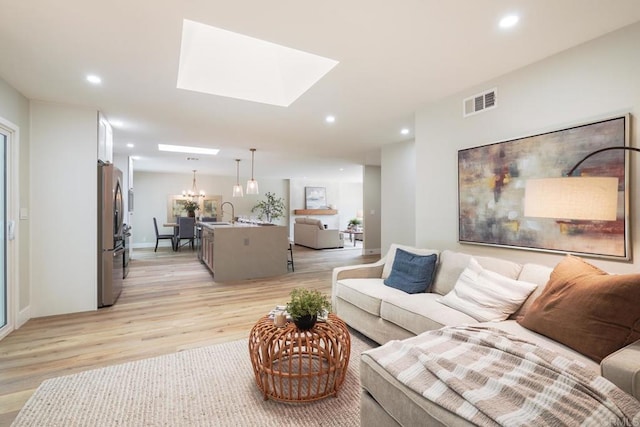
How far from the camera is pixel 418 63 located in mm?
2645

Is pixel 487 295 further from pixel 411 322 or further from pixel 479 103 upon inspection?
pixel 479 103

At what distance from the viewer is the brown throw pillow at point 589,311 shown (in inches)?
59.9

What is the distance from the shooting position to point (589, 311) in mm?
1633

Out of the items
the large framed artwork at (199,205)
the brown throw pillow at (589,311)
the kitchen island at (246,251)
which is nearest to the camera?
the brown throw pillow at (589,311)

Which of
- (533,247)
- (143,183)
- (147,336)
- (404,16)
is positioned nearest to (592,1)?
(404,16)

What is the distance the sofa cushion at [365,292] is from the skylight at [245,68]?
6.85 feet

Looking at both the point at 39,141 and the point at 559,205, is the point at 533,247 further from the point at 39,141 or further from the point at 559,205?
the point at 39,141

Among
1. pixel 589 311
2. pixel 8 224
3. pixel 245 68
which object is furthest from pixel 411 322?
pixel 8 224

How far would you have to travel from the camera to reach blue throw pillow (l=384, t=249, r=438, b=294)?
9.42ft

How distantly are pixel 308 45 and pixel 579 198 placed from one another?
6.86ft

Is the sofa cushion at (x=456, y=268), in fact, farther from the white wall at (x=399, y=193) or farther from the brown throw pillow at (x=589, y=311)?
the white wall at (x=399, y=193)

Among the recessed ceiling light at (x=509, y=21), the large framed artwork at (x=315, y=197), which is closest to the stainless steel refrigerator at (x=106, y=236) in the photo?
the recessed ceiling light at (x=509, y=21)

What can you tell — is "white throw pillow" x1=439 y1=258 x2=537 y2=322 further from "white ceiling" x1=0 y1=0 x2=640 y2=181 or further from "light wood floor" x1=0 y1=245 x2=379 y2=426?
"light wood floor" x1=0 y1=245 x2=379 y2=426

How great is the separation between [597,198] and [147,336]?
379 centimetres
